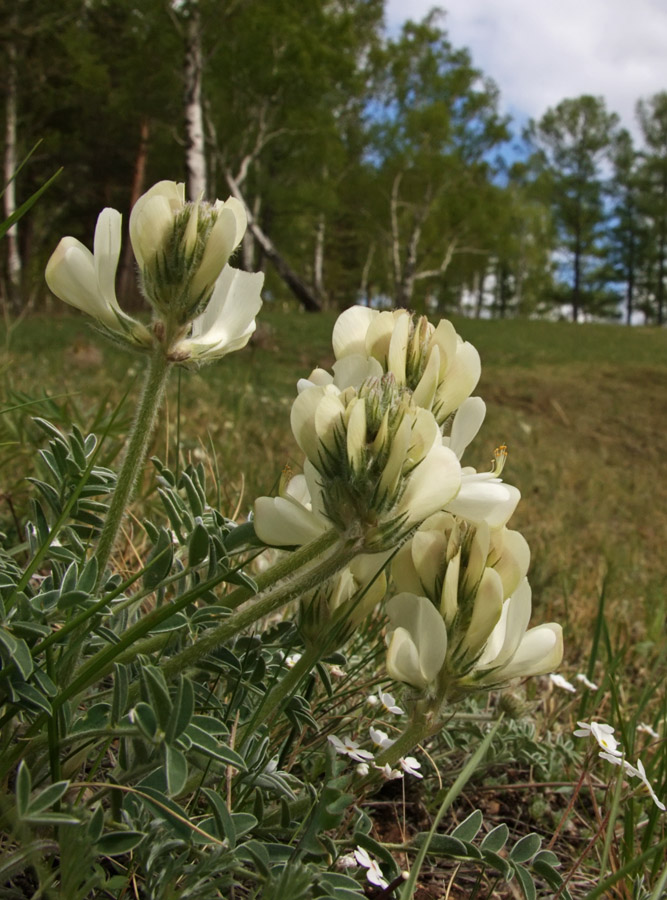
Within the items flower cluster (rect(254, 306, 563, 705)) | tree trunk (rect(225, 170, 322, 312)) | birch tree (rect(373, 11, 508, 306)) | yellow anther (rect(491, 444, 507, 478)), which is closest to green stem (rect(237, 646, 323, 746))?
flower cluster (rect(254, 306, 563, 705))

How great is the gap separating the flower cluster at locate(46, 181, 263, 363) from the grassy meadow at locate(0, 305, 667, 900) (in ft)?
0.27

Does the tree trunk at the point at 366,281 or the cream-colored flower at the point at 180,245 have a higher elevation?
the tree trunk at the point at 366,281

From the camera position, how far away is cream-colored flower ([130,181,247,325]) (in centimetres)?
73

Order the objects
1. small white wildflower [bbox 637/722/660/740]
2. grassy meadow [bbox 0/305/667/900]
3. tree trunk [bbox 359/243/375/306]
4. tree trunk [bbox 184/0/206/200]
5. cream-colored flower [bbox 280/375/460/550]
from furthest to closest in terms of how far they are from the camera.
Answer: tree trunk [bbox 359/243/375/306] → tree trunk [bbox 184/0/206/200] → small white wildflower [bbox 637/722/660/740] → grassy meadow [bbox 0/305/667/900] → cream-colored flower [bbox 280/375/460/550]

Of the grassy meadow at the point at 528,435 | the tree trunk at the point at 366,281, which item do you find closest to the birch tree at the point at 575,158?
the tree trunk at the point at 366,281

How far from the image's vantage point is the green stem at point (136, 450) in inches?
29.1

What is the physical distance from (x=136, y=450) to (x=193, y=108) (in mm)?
11759

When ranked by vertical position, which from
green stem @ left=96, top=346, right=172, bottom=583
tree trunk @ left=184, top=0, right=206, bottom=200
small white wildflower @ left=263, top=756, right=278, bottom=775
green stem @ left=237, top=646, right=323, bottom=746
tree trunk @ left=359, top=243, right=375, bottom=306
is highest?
tree trunk @ left=359, top=243, right=375, bottom=306

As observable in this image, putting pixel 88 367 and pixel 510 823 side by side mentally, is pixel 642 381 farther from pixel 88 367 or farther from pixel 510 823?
pixel 510 823

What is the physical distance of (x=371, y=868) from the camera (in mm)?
797

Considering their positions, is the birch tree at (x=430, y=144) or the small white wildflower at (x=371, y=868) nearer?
the small white wildflower at (x=371, y=868)

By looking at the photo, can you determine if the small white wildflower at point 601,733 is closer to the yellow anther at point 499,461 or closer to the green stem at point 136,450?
the yellow anther at point 499,461

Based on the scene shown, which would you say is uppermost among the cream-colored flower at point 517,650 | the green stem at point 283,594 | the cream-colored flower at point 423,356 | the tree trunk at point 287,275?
the tree trunk at point 287,275

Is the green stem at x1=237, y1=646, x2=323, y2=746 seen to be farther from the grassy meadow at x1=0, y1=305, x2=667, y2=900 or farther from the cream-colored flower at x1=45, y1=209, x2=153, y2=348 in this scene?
the cream-colored flower at x1=45, y1=209, x2=153, y2=348
